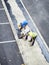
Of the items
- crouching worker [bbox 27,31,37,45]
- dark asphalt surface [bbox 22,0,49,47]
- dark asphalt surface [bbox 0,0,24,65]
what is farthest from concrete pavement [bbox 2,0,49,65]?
dark asphalt surface [bbox 22,0,49,47]

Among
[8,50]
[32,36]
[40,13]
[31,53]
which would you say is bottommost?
[40,13]

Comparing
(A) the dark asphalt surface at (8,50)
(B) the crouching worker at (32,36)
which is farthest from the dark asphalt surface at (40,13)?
(A) the dark asphalt surface at (8,50)

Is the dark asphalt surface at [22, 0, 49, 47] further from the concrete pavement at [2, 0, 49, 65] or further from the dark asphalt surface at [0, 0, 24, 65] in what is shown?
the dark asphalt surface at [0, 0, 24, 65]

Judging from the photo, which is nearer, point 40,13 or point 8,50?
point 8,50

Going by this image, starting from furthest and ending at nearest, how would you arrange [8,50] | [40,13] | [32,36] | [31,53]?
[40,13]
[32,36]
[31,53]
[8,50]

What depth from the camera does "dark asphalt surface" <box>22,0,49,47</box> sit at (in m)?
8.95

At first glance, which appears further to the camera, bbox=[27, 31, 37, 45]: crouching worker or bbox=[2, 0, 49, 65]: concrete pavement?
bbox=[27, 31, 37, 45]: crouching worker

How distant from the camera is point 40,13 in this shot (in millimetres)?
10148

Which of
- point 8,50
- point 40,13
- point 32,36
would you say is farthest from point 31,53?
point 40,13

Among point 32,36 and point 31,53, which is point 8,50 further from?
point 32,36

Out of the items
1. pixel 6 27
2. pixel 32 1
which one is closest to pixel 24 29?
pixel 6 27

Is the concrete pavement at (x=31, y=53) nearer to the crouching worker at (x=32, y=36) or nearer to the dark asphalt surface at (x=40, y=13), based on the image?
the crouching worker at (x=32, y=36)

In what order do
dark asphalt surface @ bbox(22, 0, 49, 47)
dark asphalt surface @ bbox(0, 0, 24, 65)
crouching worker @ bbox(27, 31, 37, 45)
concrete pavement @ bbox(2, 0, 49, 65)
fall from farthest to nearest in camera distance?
dark asphalt surface @ bbox(22, 0, 49, 47), crouching worker @ bbox(27, 31, 37, 45), concrete pavement @ bbox(2, 0, 49, 65), dark asphalt surface @ bbox(0, 0, 24, 65)

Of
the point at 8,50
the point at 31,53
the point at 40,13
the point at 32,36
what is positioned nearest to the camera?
the point at 8,50
